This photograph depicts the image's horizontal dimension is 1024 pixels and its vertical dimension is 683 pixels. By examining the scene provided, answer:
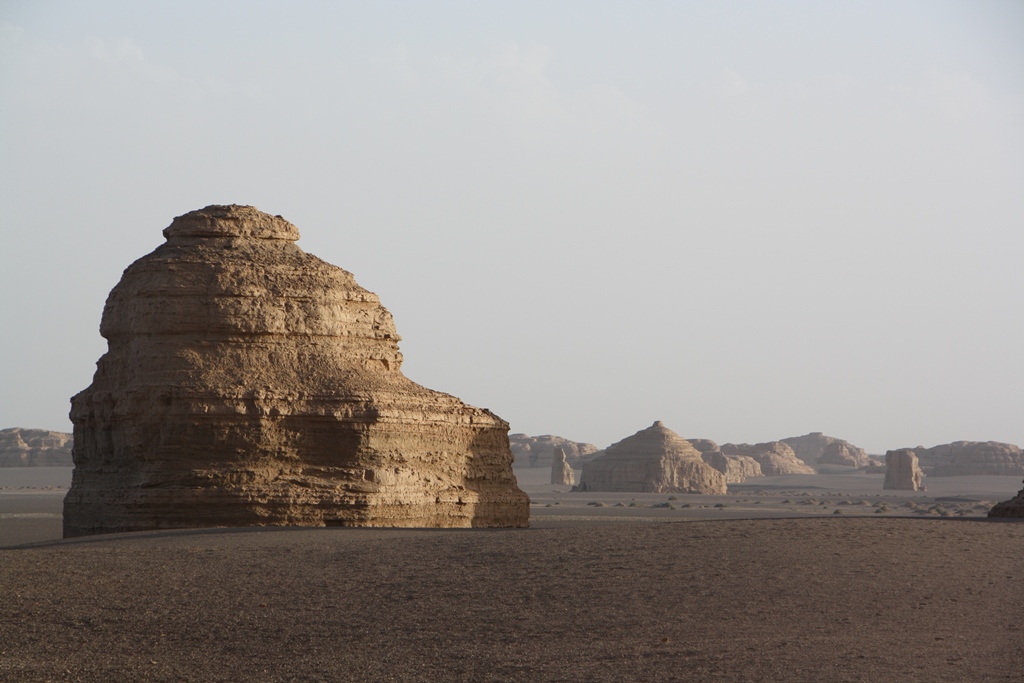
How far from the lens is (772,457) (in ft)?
469

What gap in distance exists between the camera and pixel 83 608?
14938 mm

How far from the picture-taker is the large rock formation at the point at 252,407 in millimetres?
22562

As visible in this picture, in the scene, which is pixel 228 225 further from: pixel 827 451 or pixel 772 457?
pixel 827 451

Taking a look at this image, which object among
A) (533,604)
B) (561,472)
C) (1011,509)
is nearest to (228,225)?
(533,604)

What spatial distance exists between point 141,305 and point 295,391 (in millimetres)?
3324

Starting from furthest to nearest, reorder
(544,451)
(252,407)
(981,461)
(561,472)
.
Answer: (544,451), (981,461), (561,472), (252,407)

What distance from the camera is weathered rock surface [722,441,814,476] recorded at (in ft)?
462

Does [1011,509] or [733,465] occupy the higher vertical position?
[733,465]

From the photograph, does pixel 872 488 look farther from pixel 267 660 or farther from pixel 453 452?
pixel 267 660

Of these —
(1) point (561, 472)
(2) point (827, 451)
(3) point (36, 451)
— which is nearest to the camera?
(1) point (561, 472)

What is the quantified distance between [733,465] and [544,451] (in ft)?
100

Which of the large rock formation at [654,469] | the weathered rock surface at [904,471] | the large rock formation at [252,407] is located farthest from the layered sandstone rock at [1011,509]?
the weathered rock surface at [904,471]

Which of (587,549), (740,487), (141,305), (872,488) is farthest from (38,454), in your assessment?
(587,549)

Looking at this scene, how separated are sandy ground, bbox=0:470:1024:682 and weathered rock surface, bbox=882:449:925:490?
297ft
